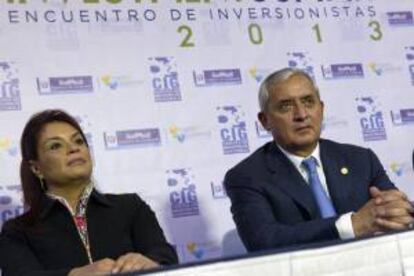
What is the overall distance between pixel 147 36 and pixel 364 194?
3.97 feet

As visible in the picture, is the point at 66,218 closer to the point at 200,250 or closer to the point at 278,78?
the point at 278,78

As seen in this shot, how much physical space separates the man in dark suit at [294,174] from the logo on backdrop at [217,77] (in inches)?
27.9

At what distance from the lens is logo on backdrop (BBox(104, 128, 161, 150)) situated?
2.57 m

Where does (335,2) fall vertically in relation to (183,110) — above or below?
above

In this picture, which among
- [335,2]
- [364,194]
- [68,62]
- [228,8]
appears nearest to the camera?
[364,194]

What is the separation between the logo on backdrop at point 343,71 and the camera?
2945 millimetres

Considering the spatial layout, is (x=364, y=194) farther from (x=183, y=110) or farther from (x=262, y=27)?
(x=262, y=27)

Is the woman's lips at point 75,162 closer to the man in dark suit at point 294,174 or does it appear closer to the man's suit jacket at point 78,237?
the man's suit jacket at point 78,237

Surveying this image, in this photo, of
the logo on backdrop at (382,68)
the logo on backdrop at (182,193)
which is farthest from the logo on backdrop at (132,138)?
the logo on backdrop at (382,68)

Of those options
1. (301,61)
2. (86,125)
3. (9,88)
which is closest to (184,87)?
(86,125)

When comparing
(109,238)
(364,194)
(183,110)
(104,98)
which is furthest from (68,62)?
(364,194)

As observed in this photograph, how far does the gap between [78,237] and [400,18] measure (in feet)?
6.71

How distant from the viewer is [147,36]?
107 inches

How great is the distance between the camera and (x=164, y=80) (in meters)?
2.68
